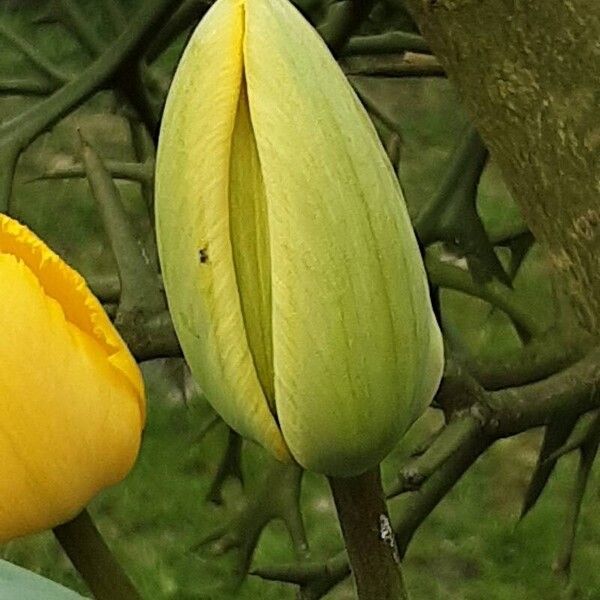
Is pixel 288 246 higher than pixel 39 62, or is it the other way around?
pixel 288 246

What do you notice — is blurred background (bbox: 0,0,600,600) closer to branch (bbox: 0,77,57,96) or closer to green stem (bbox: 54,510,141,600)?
branch (bbox: 0,77,57,96)

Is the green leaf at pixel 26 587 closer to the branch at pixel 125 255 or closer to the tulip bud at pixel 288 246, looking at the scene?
the tulip bud at pixel 288 246

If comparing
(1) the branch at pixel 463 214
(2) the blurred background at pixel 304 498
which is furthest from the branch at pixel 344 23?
(2) the blurred background at pixel 304 498

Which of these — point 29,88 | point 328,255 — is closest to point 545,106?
point 328,255

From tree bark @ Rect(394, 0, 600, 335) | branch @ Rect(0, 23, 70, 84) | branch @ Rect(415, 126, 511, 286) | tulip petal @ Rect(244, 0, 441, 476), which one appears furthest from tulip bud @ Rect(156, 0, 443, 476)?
branch @ Rect(0, 23, 70, 84)

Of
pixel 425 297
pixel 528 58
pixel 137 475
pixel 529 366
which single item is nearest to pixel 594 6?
pixel 528 58

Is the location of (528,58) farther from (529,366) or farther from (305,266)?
(529,366)

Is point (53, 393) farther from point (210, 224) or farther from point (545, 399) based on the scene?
point (545, 399)
